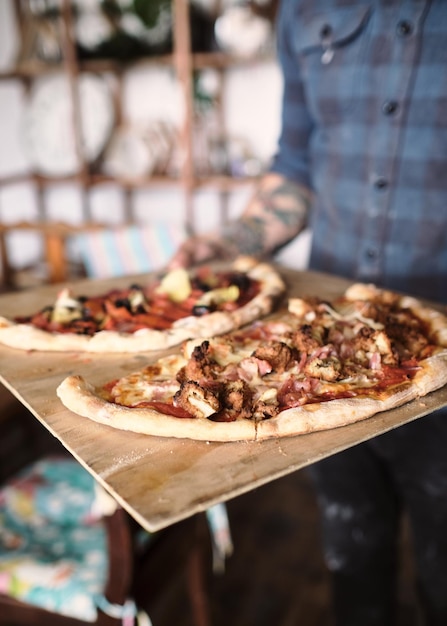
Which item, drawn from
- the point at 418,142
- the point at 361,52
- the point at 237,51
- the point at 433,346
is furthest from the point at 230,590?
the point at 237,51

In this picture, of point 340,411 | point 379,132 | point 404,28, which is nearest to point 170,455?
point 340,411

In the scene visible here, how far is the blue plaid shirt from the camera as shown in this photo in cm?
195

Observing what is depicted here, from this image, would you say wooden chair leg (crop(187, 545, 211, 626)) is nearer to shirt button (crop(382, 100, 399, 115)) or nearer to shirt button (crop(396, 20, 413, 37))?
shirt button (crop(382, 100, 399, 115))

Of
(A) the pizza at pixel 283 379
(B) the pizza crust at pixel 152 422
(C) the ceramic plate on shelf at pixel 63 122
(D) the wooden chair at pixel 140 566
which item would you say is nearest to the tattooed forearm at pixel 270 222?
(A) the pizza at pixel 283 379

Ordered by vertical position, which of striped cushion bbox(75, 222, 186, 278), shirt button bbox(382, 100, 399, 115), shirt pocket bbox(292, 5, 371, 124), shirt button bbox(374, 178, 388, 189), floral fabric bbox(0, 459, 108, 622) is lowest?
floral fabric bbox(0, 459, 108, 622)

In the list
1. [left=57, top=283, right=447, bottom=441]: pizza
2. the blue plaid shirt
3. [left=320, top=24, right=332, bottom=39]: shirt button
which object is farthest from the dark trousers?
[left=320, top=24, right=332, bottom=39]: shirt button

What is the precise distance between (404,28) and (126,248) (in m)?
2.04

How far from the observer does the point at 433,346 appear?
1.62 metres

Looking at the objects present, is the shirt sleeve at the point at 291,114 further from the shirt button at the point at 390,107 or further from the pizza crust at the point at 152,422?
the pizza crust at the point at 152,422

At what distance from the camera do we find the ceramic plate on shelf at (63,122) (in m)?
4.95

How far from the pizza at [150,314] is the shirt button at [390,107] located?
0.64 meters

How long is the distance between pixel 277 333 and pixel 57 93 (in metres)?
4.12

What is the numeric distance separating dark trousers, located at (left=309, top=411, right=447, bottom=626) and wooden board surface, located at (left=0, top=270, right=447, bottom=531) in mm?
557

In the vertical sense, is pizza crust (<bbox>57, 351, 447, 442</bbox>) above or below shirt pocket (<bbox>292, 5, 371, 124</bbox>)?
below
